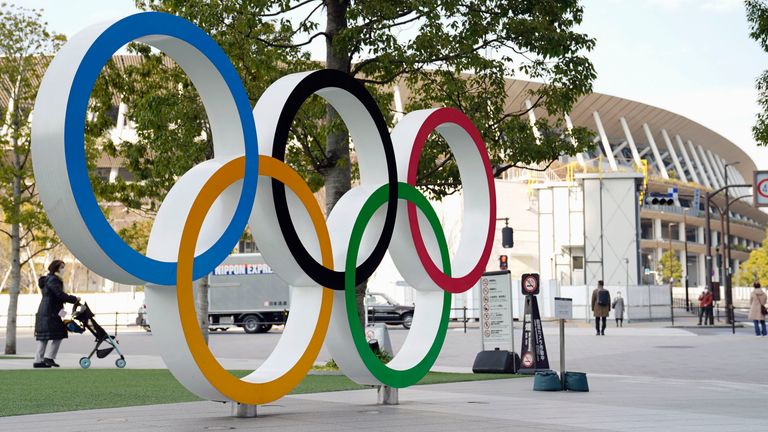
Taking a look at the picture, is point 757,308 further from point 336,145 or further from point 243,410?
point 243,410

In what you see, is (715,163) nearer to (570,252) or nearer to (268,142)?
(570,252)

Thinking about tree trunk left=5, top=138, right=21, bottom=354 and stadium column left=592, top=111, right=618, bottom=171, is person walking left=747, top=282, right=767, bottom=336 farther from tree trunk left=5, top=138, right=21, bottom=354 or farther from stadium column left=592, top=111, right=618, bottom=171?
stadium column left=592, top=111, right=618, bottom=171

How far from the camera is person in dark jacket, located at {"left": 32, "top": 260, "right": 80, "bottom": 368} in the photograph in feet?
55.5

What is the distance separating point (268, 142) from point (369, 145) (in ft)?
5.34

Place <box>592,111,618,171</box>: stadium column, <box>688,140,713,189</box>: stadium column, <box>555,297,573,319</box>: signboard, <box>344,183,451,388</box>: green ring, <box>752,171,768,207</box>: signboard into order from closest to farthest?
<box>344,183,451,388</box>: green ring, <box>555,297,573,319</box>: signboard, <box>752,171,768,207</box>: signboard, <box>592,111,618,171</box>: stadium column, <box>688,140,713,189</box>: stadium column

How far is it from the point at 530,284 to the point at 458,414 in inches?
237

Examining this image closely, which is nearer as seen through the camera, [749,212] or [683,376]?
[683,376]

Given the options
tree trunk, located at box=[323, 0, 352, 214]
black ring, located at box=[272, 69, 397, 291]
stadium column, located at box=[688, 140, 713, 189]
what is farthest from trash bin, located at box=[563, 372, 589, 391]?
stadium column, located at box=[688, 140, 713, 189]

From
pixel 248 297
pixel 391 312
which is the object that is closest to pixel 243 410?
pixel 391 312

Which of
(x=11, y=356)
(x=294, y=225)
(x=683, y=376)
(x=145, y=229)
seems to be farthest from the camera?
(x=145, y=229)

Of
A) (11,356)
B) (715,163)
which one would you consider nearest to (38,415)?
(11,356)

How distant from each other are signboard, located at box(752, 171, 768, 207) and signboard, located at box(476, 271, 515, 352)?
384 inches

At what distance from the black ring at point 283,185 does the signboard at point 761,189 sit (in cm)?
1680

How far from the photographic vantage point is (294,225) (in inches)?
406
